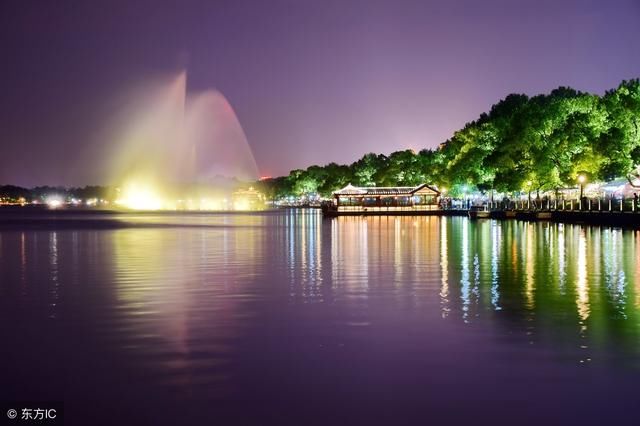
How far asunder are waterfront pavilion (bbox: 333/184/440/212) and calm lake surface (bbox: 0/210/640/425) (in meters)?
113

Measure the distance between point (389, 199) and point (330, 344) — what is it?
444ft

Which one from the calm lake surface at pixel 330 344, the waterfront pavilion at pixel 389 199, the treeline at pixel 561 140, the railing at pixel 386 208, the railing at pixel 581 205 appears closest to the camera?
the calm lake surface at pixel 330 344

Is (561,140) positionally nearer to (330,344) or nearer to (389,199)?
(389,199)

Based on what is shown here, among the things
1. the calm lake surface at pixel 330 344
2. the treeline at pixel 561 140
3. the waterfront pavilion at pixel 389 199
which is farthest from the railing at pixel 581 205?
the calm lake surface at pixel 330 344

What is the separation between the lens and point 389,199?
488 feet

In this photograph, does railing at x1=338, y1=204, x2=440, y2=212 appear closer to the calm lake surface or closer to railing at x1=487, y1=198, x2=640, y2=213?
railing at x1=487, y1=198, x2=640, y2=213

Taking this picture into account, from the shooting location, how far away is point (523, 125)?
87.3 m

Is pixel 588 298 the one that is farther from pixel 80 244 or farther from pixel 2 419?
pixel 80 244

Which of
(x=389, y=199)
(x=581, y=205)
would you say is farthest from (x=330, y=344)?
(x=389, y=199)

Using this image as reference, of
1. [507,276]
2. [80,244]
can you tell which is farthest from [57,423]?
[80,244]

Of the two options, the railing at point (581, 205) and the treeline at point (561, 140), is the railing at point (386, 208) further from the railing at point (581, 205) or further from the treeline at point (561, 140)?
the treeline at point (561, 140)

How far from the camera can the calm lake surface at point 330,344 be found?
33.6 feet

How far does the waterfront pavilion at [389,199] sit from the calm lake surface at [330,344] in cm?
11349

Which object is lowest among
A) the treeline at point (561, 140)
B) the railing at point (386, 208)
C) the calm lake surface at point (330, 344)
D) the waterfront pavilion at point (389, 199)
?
the calm lake surface at point (330, 344)
